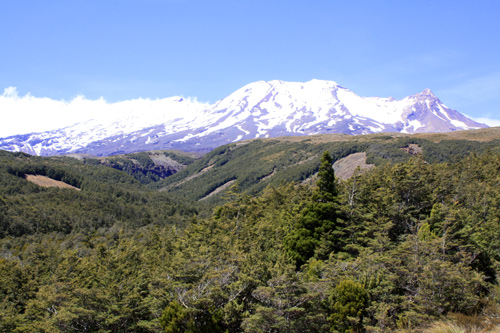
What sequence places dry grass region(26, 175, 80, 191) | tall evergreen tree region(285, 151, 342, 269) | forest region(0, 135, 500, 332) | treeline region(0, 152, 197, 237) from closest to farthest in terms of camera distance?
forest region(0, 135, 500, 332) < tall evergreen tree region(285, 151, 342, 269) < treeline region(0, 152, 197, 237) < dry grass region(26, 175, 80, 191)

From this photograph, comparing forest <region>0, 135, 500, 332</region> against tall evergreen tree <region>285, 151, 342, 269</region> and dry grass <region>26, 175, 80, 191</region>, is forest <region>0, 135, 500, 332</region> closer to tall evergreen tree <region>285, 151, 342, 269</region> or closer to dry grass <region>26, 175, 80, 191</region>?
tall evergreen tree <region>285, 151, 342, 269</region>

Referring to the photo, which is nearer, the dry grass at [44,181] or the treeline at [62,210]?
the treeline at [62,210]

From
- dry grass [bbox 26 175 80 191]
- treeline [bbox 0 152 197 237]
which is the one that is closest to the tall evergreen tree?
treeline [bbox 0 152 197 237]

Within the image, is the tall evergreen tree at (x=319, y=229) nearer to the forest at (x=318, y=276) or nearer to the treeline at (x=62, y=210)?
the forest at (x=318, y=276)

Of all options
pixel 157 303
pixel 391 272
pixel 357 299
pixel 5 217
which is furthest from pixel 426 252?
pixel 5 217

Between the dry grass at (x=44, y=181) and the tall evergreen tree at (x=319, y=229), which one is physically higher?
the tall evergreen tree at (x=319, y=229)

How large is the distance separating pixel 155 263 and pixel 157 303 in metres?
15.0

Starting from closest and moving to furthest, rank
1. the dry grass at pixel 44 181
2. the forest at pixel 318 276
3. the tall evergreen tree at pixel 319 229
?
the forest at pixel 318 276 → the tall evergreen tree at pixel 319 229 → the dry grass at pixel 44 181

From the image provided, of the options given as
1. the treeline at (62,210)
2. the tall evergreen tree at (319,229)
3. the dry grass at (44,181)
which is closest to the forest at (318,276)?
the tall evergreen tree at (319,229)

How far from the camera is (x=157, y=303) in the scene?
25.4m

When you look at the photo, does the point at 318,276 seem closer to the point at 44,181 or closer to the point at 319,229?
the point at 319,229

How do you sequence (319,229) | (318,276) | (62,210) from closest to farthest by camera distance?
(318,276), (319,229), (62,210)

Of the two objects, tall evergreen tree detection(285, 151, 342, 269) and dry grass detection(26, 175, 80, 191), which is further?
dry grass detection(26, 175, 80, 191)

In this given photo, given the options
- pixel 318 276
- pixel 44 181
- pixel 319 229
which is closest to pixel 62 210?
pixel 44 181
